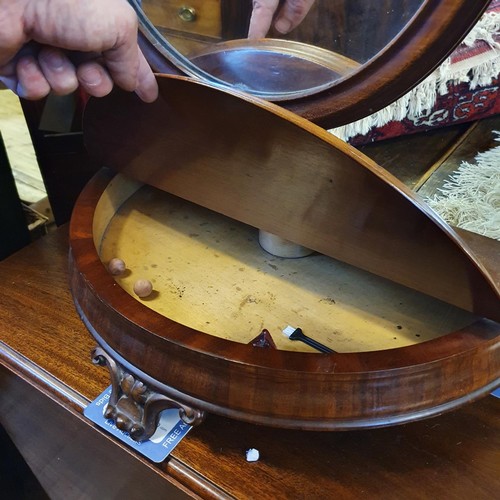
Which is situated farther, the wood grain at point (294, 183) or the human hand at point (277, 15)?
the human hand at point (277, 15)

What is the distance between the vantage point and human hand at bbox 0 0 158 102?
0.40 meters

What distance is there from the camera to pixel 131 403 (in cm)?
55

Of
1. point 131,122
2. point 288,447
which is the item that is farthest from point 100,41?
point 288,447

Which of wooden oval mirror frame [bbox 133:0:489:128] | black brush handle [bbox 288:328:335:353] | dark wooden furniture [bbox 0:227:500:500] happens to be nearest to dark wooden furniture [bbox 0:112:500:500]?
dark wooden furniture [bbox 0:227:500:500]

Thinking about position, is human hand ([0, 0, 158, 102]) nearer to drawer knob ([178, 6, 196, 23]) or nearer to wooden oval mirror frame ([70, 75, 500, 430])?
wooden oval mirror frame ([70, 75, 500, 430])

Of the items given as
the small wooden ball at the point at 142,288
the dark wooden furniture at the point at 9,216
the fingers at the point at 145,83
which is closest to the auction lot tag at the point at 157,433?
the small wooden ball at the point at 142,288

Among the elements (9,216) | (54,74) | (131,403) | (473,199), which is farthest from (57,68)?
(9,216)

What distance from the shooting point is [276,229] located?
542 millimetres

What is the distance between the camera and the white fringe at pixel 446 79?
0.82m

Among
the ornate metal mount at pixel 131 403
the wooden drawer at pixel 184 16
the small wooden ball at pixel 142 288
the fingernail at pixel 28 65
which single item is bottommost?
the ornate metal mount at pixel 131 403

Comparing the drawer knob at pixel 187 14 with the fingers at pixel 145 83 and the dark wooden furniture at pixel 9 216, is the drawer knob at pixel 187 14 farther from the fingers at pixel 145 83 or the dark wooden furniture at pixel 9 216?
the dark wooden furniture at pixel 9 216

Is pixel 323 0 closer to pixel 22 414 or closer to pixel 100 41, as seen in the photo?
pixel 100 41

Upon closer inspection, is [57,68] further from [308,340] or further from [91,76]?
[308,340]

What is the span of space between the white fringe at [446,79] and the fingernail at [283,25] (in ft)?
0.86
